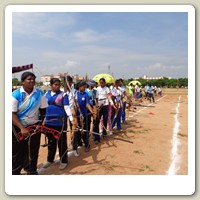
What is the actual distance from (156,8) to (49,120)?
2633mm

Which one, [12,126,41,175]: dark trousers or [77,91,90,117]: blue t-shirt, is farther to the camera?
[77,91,90,117]: blue t-shirt

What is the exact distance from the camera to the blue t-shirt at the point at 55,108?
438 cm

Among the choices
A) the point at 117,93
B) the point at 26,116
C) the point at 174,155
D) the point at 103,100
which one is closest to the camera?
the point at 26,116

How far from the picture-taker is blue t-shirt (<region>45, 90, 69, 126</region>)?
14.4ft

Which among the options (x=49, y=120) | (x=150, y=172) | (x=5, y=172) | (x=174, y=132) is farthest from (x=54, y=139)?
(x=174, y=132)

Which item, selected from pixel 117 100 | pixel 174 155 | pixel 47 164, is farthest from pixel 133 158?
pixel 117 100

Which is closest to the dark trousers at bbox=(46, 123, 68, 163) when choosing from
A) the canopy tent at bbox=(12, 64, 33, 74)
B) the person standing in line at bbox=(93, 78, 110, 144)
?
the canopy tent at bbox=(12, 64, 33, 74)

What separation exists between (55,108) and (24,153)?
948 mm

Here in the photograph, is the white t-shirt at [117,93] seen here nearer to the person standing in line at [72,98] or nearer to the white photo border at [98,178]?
the person standing in line at [72,98]

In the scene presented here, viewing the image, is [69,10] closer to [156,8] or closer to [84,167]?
[156,8]

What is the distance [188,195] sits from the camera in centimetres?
360

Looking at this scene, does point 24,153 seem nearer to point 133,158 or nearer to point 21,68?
point 21,68

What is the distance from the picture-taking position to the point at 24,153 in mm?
4082

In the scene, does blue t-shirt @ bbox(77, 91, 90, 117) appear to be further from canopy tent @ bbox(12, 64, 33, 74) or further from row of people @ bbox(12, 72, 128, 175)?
canopy tent @ bbox(12, 64, 33, 74)
